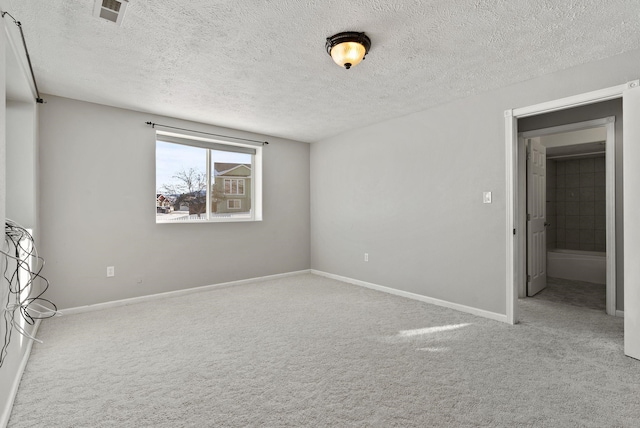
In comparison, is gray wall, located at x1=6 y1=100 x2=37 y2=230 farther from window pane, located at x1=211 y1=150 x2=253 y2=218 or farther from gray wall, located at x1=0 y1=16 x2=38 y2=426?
window pane, located at x1=211 y1=150 x2=253 y2=218

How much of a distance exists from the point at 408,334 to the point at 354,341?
1.65 ft

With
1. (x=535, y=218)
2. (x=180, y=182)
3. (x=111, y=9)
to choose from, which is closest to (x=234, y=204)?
(x=180, y=182)

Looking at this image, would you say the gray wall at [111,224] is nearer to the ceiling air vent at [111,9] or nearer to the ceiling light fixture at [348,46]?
the ceiling air vent at [111,9]

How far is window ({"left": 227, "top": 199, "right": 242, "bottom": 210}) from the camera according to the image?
4895mm

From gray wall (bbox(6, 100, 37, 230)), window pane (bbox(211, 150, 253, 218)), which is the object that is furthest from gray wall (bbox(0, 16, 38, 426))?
window pane (bbox(211, 150, 253, 218))

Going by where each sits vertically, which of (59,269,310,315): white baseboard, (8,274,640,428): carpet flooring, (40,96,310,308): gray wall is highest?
(40,96,310,308): gray wall

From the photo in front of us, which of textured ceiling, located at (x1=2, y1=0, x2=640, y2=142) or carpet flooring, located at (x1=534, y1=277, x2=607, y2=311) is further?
carpet flooring, located at (x1=534, y1=277, x2=607, y2=311)

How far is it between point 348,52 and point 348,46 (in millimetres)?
37

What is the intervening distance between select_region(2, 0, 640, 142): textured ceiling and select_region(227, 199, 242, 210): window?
160cm

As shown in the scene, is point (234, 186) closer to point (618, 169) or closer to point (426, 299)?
point (426, 299)

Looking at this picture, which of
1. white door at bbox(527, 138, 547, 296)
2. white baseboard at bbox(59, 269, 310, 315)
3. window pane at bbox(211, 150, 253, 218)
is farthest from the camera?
window pane at bbox(211, 150, 253, 218)

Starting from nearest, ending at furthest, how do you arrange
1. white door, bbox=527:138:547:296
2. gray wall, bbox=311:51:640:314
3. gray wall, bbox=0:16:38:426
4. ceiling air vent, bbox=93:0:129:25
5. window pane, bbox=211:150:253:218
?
ceiling air vent, bbox=93:0:129:25
gray wall, bbox=0:16:38:426
gray wall, bbox=311:51:640:314
white door, bbox=527:138:547:296
window pane, bbox=211:150:253:218

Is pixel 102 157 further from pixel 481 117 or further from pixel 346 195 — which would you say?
pixel 481 117

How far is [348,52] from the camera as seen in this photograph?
2.24 m
